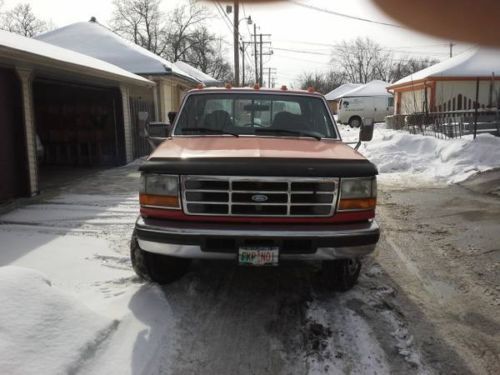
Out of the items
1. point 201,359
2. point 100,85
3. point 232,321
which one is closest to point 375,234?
point 232,321

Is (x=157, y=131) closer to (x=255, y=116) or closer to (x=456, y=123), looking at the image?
(x=255, y=116)

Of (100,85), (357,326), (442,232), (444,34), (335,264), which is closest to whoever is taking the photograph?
(444,34)

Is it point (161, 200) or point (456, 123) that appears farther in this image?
point (456, 123)

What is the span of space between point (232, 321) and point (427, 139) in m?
12.8

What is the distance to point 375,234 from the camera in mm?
3922

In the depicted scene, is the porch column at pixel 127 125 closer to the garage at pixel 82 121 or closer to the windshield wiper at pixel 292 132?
the garage at pixel 82 121

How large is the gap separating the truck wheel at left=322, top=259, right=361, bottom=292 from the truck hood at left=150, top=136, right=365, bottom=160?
0.92m

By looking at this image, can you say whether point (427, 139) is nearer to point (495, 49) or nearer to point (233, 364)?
point (233, 364)

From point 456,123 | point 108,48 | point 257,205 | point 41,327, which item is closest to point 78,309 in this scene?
point 41,327

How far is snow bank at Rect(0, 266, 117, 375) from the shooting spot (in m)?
2.81

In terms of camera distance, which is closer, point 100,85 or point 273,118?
point 273,118

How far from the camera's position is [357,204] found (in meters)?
3.91

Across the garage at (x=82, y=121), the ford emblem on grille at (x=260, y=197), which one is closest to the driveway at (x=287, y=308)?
the ford emblem on grille at (x=260, y=197)

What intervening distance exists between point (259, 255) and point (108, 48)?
708 inches
